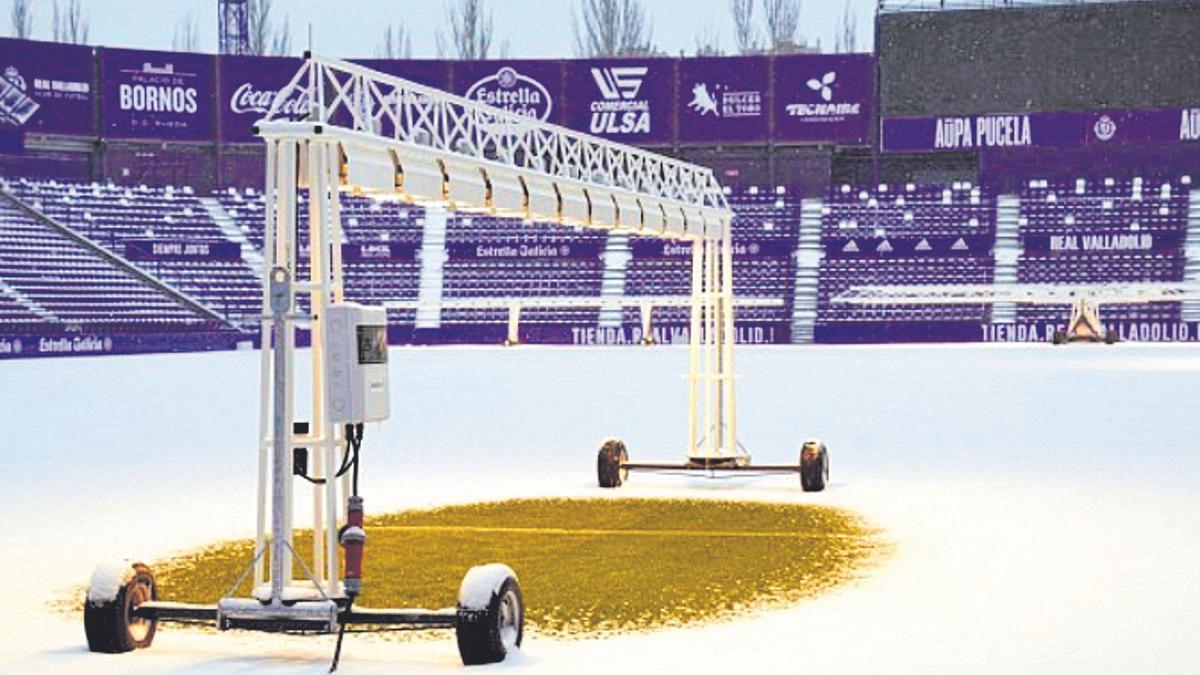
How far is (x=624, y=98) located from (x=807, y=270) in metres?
11.1

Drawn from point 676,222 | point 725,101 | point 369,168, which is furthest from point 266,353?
point 725,101

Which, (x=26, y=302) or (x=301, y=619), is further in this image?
(x=26, y=302)

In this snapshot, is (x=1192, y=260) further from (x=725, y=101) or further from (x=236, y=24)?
(x=236, y=24)

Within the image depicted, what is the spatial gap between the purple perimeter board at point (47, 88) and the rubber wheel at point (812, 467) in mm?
56141

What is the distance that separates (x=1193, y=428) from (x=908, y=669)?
1594 centimetres

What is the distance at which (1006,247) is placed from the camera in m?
69.4

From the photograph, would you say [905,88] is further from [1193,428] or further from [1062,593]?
[1062,593]

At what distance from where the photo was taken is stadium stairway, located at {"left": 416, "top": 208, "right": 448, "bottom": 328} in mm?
70562

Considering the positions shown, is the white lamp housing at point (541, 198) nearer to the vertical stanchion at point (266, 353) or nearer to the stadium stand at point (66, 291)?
the vertical stanchion at point (266, 353)

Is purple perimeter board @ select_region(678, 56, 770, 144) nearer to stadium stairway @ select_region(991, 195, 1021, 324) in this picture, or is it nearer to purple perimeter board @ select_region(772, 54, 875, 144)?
purple perimeter board @ select_region(772, 54, 875, 144)

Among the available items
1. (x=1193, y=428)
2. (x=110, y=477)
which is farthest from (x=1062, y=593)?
(x=1193, y=428)

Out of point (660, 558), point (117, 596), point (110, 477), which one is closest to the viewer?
point (117, 596)

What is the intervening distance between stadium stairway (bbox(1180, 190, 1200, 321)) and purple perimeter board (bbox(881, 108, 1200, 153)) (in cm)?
321

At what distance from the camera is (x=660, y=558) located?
12211mm
